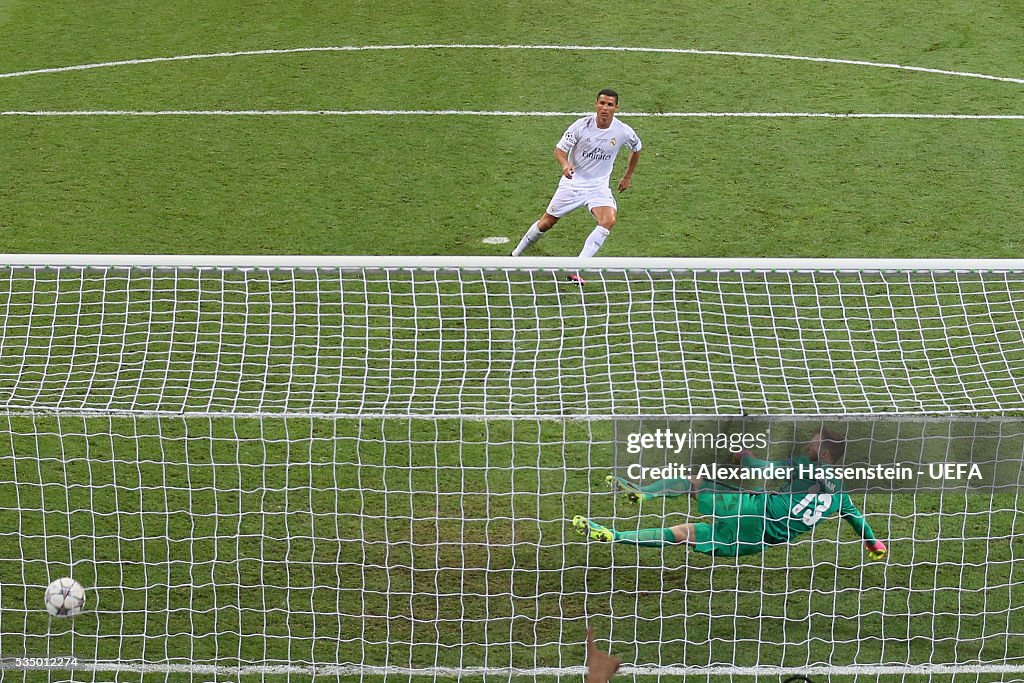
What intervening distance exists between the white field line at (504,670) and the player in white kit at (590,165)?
413cm

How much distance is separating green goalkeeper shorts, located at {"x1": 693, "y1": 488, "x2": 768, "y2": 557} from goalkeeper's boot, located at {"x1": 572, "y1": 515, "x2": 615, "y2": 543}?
49 cm

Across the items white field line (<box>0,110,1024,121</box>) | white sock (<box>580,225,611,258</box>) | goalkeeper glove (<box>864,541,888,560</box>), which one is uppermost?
goalkeeper glove (<box>864,541,888,560</box>)

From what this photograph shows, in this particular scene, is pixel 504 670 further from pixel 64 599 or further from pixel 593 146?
pixel 593 146

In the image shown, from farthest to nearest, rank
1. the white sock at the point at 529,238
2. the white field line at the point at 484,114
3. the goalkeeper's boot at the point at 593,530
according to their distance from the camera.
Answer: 1. the white field line at the point at 484,114
2. the white sock at the point at 529,238
3. the goalkeeper's boot at the point at 593,530

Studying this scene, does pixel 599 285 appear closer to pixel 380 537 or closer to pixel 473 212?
pixel 473 212

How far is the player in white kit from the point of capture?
33.0ft

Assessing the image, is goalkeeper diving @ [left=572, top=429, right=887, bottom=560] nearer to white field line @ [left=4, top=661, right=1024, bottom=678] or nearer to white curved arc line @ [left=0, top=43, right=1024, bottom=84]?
white field line @ [left=4, top=661, right=1024, bottom=678]

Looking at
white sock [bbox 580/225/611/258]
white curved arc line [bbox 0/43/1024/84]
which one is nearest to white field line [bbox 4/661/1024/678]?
white sock [bbox 580/225/611/258]

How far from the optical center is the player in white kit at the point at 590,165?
1005 centimetres

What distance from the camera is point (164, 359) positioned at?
28.6ft

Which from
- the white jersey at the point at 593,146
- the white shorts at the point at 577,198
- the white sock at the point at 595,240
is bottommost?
the white sock at the point at 595,240

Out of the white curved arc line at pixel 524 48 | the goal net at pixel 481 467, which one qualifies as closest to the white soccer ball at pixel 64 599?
the goal net at pixel 481 467

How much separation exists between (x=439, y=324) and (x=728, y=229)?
2.94 metres

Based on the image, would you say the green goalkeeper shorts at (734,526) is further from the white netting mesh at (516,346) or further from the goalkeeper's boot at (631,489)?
the white netting mesh at (516,346)
